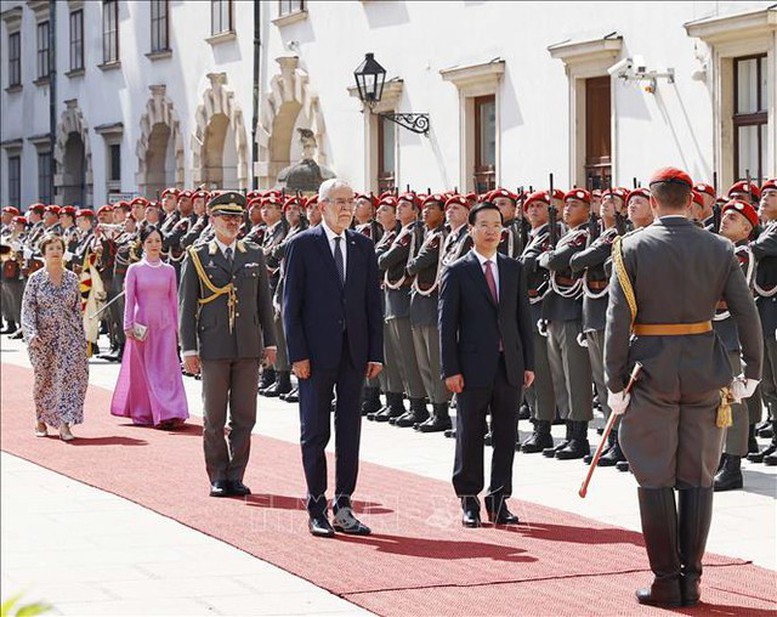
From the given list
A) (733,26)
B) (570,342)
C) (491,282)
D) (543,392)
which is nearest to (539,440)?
(543,392)

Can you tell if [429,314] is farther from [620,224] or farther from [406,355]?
[620,224]

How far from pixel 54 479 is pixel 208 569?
11.3ft

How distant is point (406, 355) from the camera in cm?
1471

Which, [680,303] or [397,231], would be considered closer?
A: [680,303]

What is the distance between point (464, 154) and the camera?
22641 millimetres

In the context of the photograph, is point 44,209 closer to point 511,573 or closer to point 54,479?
point 54,479

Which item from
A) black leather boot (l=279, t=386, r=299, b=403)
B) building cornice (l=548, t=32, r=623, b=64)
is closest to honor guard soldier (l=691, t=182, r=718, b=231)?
black leather boot (l=279, t=386, r=299, b=403)

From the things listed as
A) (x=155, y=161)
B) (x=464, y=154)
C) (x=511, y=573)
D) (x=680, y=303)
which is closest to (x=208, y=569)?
(x=511, y=573)

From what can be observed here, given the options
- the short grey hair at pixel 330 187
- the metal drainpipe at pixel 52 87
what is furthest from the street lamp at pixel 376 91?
the metal drainpipe at pixel 52 87

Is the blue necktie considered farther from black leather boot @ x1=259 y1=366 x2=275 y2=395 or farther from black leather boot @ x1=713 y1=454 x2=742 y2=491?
black leather boot @ x1=259 y1=366 x2=275 y2=395

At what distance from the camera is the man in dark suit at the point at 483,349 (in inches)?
363

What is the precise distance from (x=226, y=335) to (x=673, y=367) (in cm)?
398

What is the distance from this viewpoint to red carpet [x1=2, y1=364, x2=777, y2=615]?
7.23m

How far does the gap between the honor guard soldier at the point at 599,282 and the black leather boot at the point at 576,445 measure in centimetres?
25
